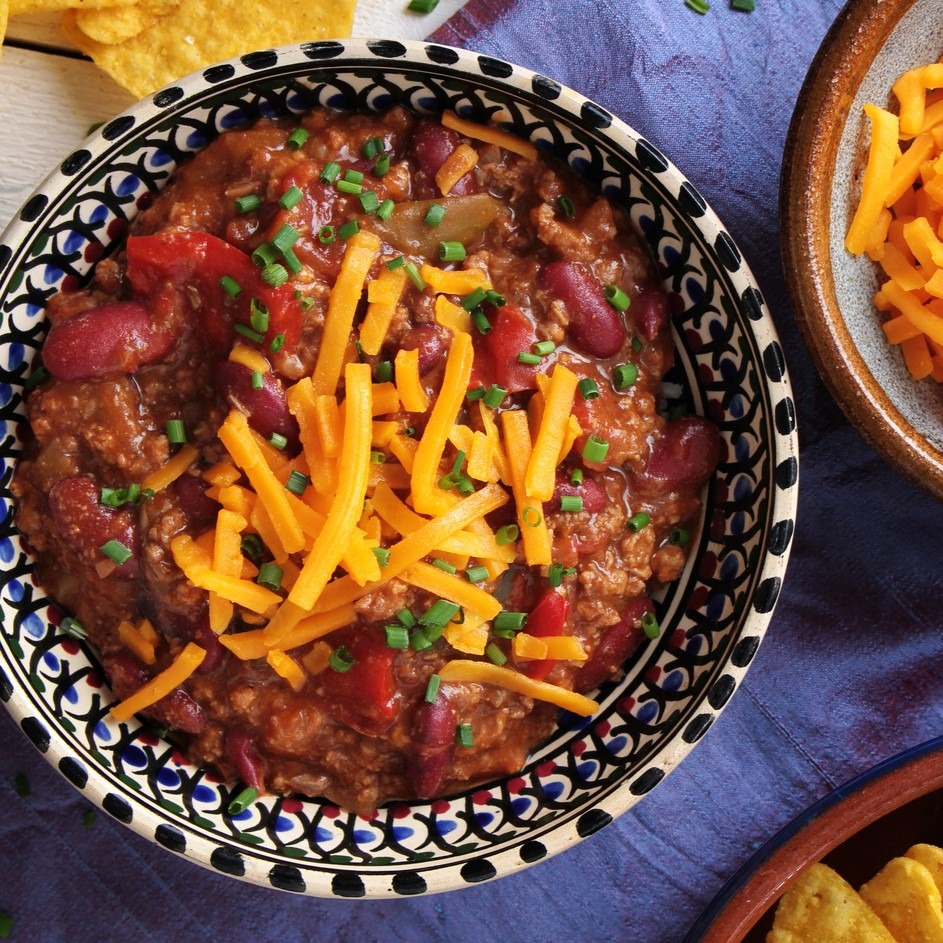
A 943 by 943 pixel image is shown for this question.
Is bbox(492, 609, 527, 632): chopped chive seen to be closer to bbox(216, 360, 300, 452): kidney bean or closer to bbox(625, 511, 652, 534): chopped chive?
bbox(625, 511, 652, 534): chopped chive

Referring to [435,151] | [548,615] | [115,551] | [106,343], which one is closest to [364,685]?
[548,615]

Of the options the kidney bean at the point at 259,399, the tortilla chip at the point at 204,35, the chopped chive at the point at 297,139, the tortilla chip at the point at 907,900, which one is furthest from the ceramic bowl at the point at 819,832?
the tortilla chip at the point at 204,35

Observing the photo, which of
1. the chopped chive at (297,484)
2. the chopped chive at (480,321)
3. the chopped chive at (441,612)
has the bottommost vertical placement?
the chopped chive at (441,612)

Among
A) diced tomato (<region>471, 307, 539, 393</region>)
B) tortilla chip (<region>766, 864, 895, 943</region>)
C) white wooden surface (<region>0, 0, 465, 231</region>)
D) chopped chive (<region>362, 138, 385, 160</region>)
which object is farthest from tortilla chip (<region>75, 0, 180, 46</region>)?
tortilla chip (<region>766, 864, 895, 943</region>)

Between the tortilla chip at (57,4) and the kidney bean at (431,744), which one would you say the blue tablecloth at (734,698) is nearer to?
the kidney bean at (431,744)

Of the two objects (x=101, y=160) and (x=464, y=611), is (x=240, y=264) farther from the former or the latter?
(x=464, y=611)

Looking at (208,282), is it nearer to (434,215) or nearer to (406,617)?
(434,215)

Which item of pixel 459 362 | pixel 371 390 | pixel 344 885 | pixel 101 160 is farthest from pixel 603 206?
pixel 344 885
